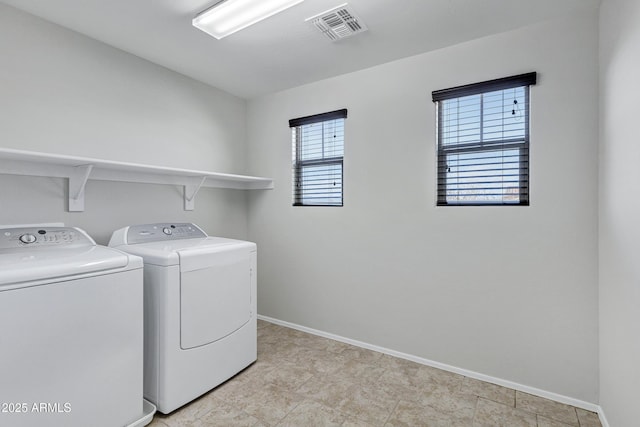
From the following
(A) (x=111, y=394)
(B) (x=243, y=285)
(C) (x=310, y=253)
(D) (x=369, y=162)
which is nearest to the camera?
(A) (x=111, y=394)

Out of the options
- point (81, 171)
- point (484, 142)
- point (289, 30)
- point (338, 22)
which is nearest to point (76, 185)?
point (81, 171)

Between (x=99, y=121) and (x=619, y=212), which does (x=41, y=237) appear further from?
(x=619, y=212)

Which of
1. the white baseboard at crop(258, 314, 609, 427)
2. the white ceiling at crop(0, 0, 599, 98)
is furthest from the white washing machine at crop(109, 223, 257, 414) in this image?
the white ceiling at crop(0, 0, 599, 98)

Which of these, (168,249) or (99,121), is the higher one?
(99,121)

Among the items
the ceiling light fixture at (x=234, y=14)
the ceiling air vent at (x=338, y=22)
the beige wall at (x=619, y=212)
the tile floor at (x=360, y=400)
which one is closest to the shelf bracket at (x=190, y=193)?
the ceiling light fixture at (x=234, y=14)

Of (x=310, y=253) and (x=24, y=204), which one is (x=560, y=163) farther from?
(x=24, y=204)

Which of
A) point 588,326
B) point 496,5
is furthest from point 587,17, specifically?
point 588,326

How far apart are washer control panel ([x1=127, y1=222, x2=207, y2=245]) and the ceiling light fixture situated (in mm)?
1425

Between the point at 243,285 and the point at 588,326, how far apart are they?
7.24 feet

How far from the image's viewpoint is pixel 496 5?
1848mm

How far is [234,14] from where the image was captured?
6.24ft

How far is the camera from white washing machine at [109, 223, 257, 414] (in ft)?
6.07

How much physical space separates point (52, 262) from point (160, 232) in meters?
0.96

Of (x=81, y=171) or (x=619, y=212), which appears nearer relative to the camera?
(x=619, y=212)
